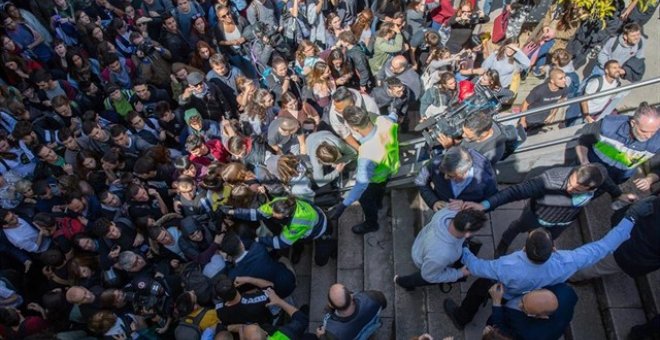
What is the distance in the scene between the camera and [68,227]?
5.61 metres

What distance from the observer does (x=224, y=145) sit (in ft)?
20.3

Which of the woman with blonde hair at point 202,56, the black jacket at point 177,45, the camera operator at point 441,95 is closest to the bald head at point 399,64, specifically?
the camera operator at point 441,95

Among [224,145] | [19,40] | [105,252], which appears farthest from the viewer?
[19,40]

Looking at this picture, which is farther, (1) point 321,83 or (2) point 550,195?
(1) point 321,83

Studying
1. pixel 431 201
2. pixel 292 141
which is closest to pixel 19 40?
pixel 292 141

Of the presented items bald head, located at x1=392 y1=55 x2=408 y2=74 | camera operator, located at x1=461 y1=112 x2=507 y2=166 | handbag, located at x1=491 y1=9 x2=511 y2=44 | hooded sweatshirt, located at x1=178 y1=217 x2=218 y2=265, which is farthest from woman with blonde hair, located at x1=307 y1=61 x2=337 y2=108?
handbag, located at x1=491 y1=9 x2=511 y2=44

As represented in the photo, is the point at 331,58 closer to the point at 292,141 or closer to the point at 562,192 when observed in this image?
the point at 292,141

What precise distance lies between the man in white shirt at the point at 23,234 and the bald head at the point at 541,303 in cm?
567

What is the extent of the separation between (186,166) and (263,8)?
3.41 meters

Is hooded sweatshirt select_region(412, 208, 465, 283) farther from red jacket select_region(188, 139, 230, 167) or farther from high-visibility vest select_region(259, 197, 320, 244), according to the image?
red jacket select_region(188, 139, 230, 167)

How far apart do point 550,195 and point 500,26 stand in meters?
4.42

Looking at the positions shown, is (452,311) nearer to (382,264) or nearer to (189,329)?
(382,264)

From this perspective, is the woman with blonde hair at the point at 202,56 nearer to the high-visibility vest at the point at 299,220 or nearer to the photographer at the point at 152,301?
the high-visibility vest at the point at 299,220

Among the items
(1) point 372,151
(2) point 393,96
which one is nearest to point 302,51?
(2) point 393,96
